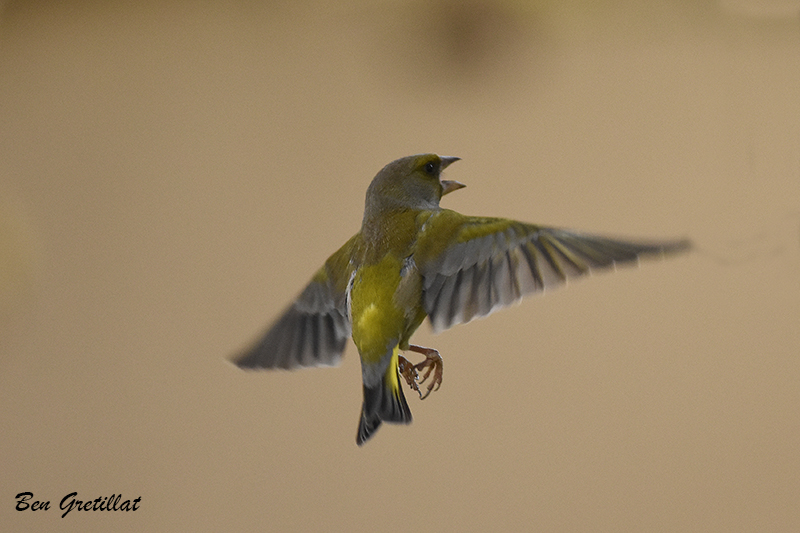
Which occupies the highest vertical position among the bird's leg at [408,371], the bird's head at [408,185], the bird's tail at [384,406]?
the bird's head at [408,185]

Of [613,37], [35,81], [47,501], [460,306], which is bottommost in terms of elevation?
[47,501]

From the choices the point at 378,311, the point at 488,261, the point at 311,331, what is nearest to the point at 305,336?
the point at 311,331

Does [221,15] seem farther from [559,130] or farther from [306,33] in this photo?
[559,130]

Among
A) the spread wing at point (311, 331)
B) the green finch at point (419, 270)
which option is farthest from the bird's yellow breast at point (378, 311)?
the spread wing at point (311, 331)

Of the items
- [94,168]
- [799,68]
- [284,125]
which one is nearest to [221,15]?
[284,125]

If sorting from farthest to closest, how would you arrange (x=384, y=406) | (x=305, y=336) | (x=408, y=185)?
(x=305, y=336)
(x=408, y=185)
(x=384, y=406)

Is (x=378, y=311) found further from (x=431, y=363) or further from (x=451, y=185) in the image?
(x=451, y=185)

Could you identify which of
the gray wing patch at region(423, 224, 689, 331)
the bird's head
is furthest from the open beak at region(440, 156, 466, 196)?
the gray wing patch at region(423, 224, 689, 331)

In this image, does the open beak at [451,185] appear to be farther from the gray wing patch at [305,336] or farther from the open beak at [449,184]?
the gray wing patch at [305,336]
